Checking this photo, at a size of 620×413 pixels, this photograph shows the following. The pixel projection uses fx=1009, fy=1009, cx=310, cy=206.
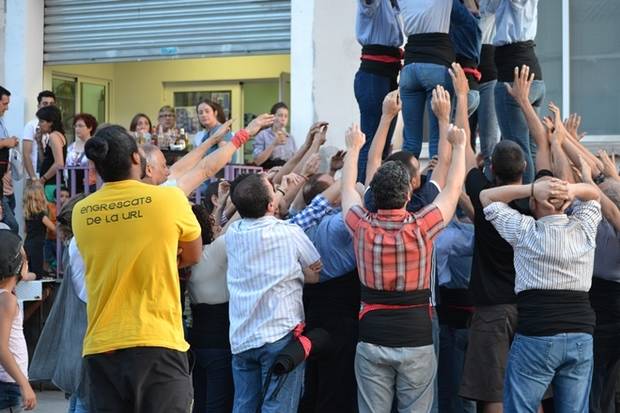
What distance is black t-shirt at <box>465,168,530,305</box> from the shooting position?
6137 millimetres

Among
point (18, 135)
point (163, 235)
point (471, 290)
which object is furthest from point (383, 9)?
point (18, 135)

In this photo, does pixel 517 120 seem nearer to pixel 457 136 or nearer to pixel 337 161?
pixel 337 161

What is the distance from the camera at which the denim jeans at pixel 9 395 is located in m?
6.05

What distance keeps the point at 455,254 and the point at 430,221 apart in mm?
1043

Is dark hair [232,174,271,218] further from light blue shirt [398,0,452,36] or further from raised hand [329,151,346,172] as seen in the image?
light blue shirt [398,0,452,36]

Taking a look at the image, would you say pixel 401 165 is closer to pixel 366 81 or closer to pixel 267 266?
pixel 267 266

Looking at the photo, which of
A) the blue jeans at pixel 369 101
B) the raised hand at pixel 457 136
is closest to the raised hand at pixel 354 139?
the raised hand at pixel 457 136

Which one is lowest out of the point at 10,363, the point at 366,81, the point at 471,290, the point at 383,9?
the point at 10,363

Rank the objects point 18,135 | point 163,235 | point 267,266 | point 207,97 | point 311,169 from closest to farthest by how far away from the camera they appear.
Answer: point 163,235, point 267,266, point 311,169, point 18,135, point 207,97

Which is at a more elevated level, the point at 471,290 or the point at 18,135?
the point at 18,135

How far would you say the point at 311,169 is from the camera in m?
7.24

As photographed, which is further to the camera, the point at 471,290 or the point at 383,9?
the point at 383,9

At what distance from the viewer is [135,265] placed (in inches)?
190

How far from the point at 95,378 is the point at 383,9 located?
4.19 m
